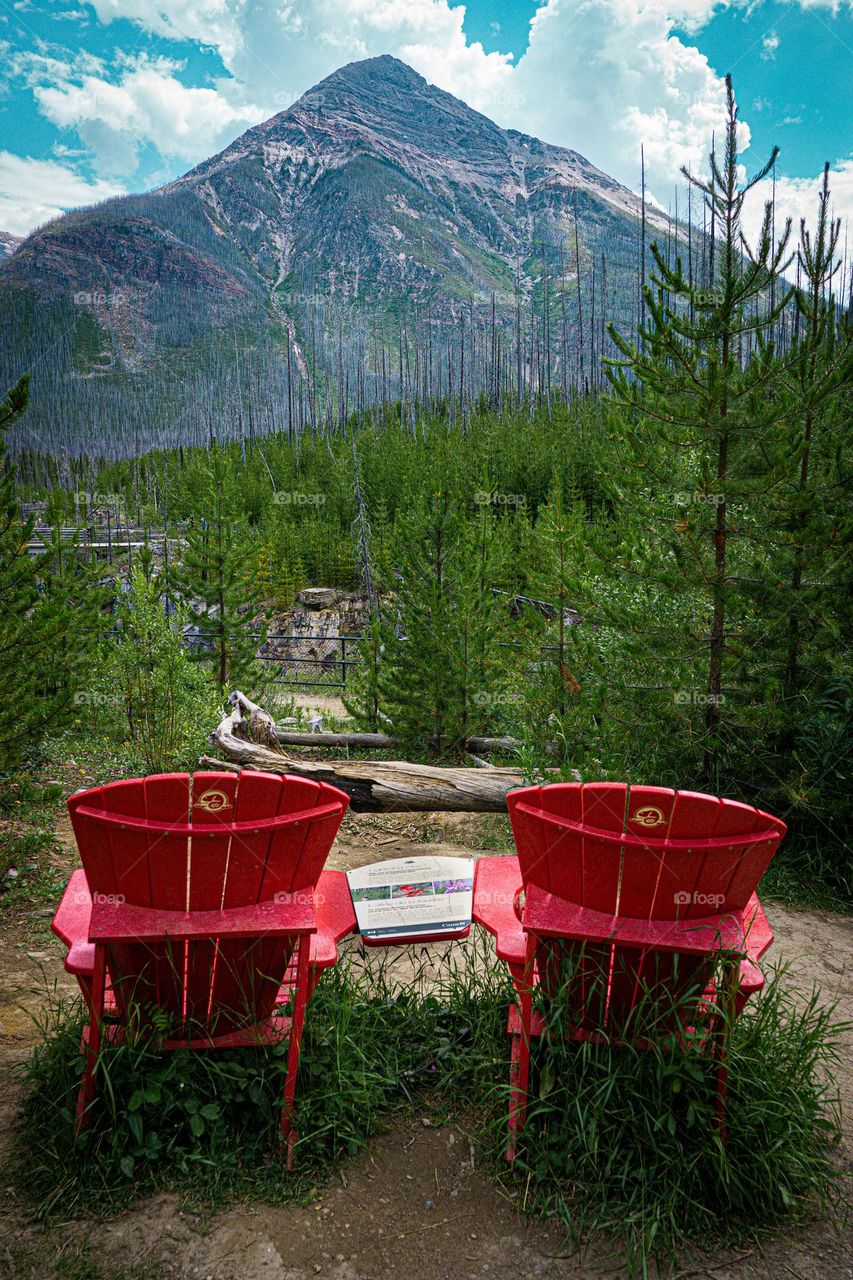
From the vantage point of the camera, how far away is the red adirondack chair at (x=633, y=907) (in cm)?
226

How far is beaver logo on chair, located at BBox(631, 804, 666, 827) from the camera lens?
89.4 inches

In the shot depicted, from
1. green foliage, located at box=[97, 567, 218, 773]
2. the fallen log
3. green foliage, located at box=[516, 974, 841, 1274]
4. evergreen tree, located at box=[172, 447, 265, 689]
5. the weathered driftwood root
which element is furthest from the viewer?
evergreen tree, located at box=[172, 447, 265, 689]

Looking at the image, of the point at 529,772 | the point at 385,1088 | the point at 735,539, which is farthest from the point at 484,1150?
the point at 735,539

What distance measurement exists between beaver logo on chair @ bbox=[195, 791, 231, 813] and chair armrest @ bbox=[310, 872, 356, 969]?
55cm

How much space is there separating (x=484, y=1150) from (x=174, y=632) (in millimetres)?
6587

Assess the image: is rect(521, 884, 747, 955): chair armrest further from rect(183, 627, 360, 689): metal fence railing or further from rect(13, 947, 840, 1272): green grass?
rect(183, 627, 360, 689): metal fence railing

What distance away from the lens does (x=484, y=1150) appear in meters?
2.45

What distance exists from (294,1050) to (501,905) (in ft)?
2.88

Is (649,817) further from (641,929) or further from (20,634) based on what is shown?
(20,634)

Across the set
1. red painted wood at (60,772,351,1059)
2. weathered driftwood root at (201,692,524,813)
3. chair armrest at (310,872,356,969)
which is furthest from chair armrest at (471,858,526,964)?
weathered driftwood root at (201,692,524,813)

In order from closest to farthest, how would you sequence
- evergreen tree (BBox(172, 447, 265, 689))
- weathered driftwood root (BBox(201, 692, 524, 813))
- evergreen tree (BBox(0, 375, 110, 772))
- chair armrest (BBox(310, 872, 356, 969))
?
chair armrest (BBox(310, 872, 356, 969)) → evergreen tree (BBox(0, 375, 110, 772)) → weathered driftwood root (BBox(201, 692, 524, 813)) → evergreen tree (BBox(172, 447, 265, 689))

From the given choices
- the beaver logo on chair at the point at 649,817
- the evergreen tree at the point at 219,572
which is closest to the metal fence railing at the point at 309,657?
the evergreen tree at the point at 219,572

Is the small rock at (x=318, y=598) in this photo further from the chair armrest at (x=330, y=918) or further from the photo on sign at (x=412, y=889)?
the chair armrest at (x=330, y=918)

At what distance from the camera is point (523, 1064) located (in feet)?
7.90
